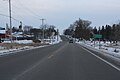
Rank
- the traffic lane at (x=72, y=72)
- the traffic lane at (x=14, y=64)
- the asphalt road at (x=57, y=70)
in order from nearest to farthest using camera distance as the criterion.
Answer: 1. the traffic lane at (x=72, y=72)
2. the asphalt road at (x=57, y=70)
3. the traffic lane at (x=14, y=64)

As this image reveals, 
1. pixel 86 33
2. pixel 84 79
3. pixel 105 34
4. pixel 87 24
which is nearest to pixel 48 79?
pixel 84 79

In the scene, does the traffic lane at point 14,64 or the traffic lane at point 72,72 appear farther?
the traffic lane at point 14,64

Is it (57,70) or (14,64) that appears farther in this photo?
(14,64)

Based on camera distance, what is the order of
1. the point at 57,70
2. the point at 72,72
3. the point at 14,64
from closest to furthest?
1. the point at 72,72
2. the point at 57,70
3. the point at 14,64

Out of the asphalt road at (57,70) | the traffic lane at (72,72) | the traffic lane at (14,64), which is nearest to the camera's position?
the traffic lane at (72,72)

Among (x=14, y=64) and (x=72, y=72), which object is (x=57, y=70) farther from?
(x=14, y=64)

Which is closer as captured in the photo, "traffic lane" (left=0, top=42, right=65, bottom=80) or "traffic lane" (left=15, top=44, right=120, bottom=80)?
"traffic lane" (left=15, top=44, right=120, bottom=80)

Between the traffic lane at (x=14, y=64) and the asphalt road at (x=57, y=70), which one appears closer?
the asphalt road at (x=57, y=70)

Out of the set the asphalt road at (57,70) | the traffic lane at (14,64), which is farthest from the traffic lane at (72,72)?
the traffic lane at (14,64)

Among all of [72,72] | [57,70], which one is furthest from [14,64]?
[72,72]

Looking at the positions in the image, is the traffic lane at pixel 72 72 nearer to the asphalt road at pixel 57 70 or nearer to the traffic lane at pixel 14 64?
the asphalt road at pixel 57 70

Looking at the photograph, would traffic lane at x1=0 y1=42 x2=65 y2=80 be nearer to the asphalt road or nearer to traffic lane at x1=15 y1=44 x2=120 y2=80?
the asphalt road

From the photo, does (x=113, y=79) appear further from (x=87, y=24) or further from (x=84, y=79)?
(x=87, y=24)

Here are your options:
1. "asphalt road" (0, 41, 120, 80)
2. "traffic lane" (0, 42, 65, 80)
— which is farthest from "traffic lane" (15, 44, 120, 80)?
"traffic lane" (0, 42, 65, 80)
